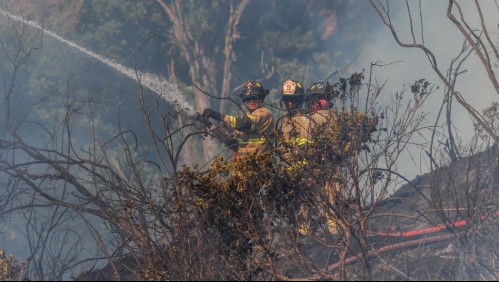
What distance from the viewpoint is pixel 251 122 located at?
7.91 metres

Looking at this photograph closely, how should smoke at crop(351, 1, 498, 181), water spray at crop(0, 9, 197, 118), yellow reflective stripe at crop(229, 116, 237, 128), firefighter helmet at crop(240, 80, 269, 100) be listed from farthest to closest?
smoke at crop(351, 1, 498, 181) → water spray at crop(0, 9, 197, 118) → firefighter helmet at crop(240, 80, 269, 100) → yellow reflective stripe at crop(229, 116, 237, 128)

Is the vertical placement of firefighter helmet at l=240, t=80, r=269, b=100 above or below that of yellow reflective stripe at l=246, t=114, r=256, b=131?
above

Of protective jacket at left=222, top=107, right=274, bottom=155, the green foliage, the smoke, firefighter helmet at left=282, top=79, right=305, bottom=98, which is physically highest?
the smoke

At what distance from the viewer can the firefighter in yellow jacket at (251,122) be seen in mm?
7742

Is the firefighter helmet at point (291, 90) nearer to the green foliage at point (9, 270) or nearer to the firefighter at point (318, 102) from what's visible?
the firefighter at point (318, 102)

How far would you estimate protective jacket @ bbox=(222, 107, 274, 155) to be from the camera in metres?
7.81

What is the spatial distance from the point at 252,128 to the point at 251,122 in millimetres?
83

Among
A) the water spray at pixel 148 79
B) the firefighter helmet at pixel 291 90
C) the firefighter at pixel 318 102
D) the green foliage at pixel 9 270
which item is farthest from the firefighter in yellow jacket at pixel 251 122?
the water spray at pixel 148 79

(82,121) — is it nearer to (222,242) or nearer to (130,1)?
(130,1)

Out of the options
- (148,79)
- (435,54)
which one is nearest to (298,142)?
(148,79)

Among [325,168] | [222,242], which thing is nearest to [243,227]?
[222,242]

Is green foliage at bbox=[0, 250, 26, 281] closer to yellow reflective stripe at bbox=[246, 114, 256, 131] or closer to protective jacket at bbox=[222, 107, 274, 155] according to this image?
protective jacket at bbox=[222, 107, 274, 155]

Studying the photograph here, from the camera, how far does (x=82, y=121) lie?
51.9ft

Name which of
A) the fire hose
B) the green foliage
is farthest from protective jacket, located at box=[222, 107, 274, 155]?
the green foliage
